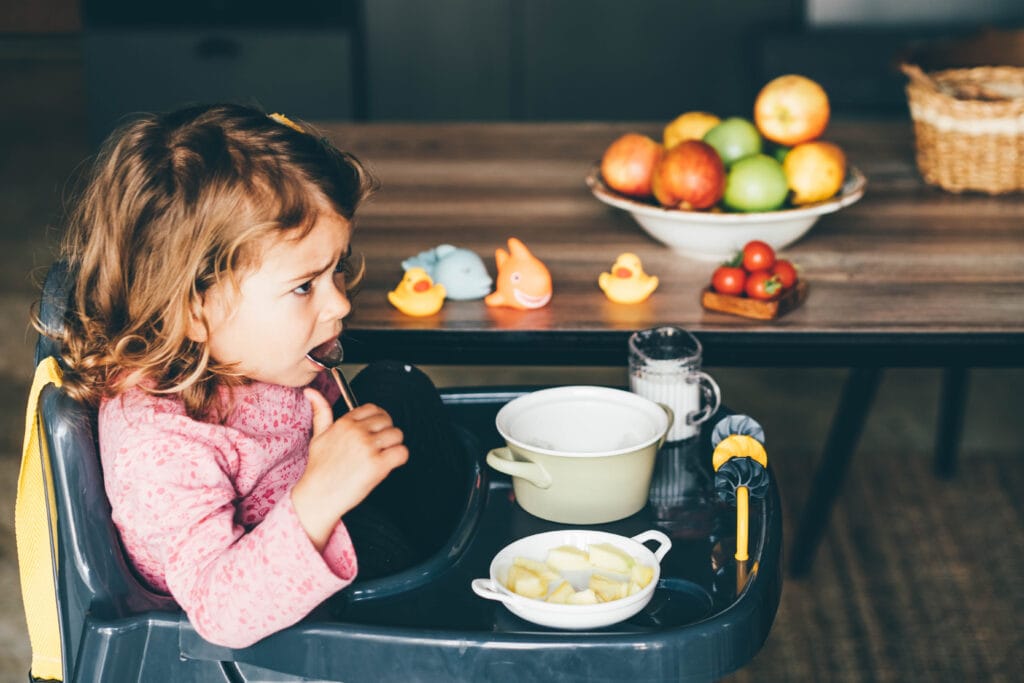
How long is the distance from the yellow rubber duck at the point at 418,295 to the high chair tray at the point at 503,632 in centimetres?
38

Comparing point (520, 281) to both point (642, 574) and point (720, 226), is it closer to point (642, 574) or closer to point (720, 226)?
point (720, 226)

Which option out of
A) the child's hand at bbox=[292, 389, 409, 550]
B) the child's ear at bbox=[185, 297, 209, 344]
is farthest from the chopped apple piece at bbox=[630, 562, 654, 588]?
the child's ear at bbox=[185, 297, 209, 344]

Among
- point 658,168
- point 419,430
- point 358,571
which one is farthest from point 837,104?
point 358,571

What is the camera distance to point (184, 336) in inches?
40.9

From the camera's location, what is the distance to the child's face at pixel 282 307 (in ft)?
3.37

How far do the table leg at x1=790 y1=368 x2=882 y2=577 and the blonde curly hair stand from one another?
3.61ft

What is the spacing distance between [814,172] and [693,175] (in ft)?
0.60

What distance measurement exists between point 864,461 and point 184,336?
1819 mm

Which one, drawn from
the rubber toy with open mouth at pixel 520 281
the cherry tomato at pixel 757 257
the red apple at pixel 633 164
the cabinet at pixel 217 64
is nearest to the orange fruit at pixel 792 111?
the red apple at pixel 633 164

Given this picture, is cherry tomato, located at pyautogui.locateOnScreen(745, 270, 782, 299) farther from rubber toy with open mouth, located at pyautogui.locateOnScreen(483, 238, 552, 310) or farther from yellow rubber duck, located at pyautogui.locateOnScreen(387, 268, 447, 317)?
yellow rubber duck, located at pyautogui.locateOnScreen(387, 268, 447, 317)

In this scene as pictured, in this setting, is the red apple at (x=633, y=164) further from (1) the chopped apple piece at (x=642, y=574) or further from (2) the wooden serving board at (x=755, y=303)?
(1) the chopped apple piece at (x=642, y=574)

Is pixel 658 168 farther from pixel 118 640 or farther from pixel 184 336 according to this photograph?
pixel 118 640

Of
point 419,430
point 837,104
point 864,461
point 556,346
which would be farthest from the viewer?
point 837,104

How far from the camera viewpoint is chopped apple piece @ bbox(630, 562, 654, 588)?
38.0 inches
